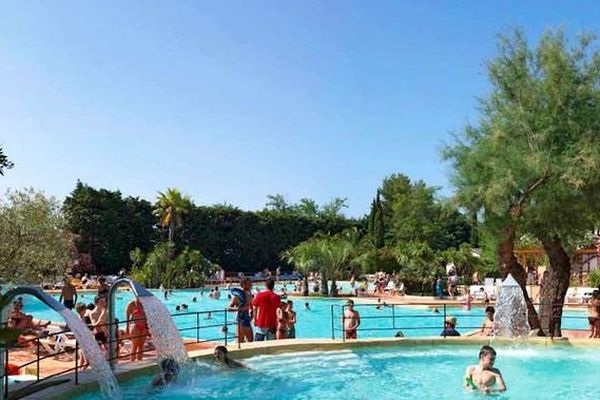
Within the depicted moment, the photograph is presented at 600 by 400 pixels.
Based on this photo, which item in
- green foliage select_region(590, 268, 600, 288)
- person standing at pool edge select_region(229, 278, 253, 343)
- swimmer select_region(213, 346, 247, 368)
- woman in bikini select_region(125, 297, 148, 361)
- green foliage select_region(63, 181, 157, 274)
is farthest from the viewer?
green foliage select_region(63, 181, 157, 274)

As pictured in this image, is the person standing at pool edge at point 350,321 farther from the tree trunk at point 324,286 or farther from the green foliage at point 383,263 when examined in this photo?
the green foliage at point 383,263

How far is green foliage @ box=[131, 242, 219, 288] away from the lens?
39531mm

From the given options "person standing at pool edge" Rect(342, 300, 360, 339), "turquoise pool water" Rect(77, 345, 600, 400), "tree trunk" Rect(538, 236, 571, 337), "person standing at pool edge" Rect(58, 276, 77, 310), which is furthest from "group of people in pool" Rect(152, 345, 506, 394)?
"person standing at pool edge" Rect(58, 276, 77, 310)

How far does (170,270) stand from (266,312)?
88.0 ft

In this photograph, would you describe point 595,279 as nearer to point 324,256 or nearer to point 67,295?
point 324,256

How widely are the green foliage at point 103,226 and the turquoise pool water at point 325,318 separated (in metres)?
13.0

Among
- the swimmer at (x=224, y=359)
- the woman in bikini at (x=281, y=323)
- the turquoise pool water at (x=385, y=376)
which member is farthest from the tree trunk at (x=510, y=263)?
the swimmer at (x=224, y=359)

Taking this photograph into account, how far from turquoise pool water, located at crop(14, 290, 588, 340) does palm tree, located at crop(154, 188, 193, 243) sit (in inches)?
601

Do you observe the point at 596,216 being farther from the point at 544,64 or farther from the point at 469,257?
the point at 469,257

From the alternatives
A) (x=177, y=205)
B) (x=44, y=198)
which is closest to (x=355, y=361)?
(x=44, y=198)

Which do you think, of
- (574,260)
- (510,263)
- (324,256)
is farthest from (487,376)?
(574,260)

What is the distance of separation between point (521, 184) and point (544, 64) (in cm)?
299

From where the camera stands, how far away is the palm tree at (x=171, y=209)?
5109 cm

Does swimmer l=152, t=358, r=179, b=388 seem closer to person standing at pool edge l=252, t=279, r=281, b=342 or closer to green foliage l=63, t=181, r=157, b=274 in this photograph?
person standing at pool edge l=252, t=279, r=281, b=342
